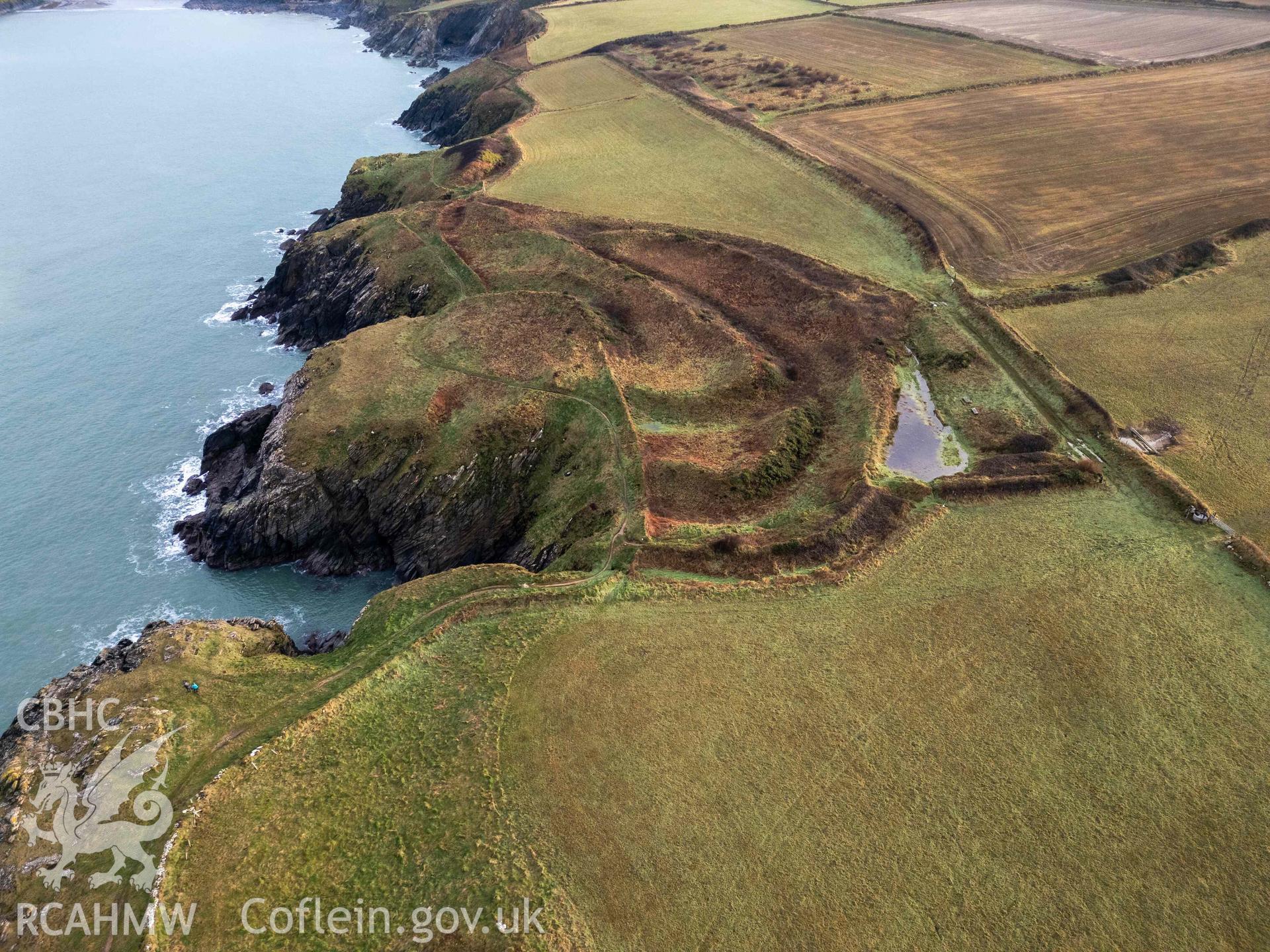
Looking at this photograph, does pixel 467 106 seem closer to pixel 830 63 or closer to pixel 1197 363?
pixel 830 63

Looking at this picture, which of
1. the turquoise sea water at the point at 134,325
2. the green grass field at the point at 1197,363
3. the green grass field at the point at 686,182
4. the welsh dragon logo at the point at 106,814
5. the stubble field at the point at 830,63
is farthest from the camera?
the stubble field at the point at 830,63

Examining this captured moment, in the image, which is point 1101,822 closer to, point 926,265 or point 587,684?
point 587,684

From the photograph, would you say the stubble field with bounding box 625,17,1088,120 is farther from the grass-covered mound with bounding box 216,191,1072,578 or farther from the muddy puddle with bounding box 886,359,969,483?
the muddy puddle with bounding box 886,359,969,483

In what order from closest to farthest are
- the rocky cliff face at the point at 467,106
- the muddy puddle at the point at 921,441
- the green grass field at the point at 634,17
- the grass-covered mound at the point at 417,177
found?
the muddy puddle at the point at 921,441, the grass-covered mound at the point at 417,177, the rocky cliff face at the point at 467,106, the green grass field at the point at 634,17

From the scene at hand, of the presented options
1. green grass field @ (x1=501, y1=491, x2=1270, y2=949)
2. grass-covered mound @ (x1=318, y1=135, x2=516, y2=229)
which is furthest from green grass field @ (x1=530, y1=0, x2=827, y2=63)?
green grass field @ (x1=501, y1=491, x2=1270, y2=949)

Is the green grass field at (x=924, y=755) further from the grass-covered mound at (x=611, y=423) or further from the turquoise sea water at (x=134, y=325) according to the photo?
the turquoise sea water at (x=134, y=325)

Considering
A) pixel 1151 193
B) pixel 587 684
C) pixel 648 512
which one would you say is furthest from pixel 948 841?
pixel 1151 193

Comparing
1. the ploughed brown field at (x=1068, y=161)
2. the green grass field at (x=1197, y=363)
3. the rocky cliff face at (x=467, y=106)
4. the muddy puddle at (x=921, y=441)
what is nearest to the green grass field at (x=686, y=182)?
the ploughed brown field at (x=1068, y=161)

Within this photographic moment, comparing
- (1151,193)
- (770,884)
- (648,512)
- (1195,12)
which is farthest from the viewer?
(1195,12)
